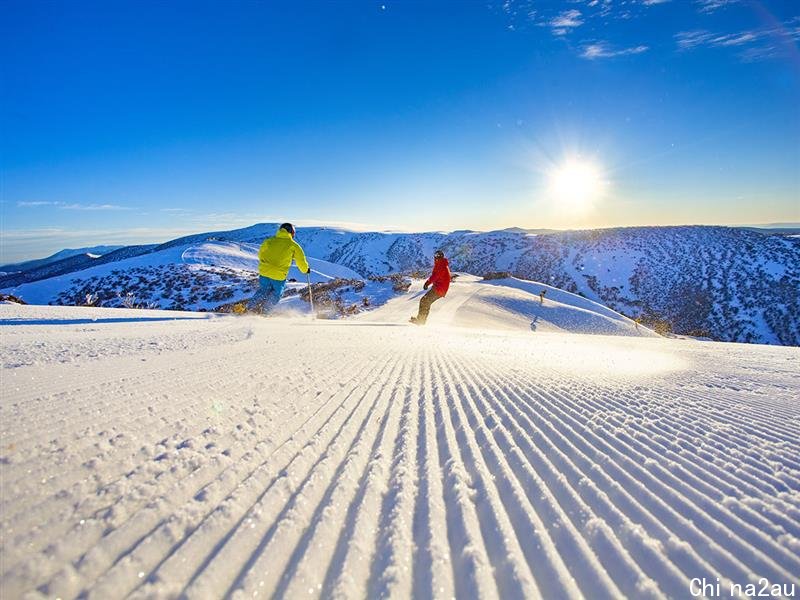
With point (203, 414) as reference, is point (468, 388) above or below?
below

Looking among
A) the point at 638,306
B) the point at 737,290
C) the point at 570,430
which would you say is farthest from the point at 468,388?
the point at 737,290

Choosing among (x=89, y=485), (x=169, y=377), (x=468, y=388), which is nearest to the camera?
(x=89, y=485)

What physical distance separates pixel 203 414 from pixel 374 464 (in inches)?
41.4

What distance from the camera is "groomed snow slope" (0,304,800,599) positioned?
1.13 metres

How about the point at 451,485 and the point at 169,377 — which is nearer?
the point at 451,485

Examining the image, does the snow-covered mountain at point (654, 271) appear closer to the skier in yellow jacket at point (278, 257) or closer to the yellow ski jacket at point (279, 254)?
the skier in yellow jacket at point (278, 257)

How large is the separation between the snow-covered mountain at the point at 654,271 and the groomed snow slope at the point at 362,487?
18.4 m

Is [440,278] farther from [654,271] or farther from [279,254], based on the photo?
[654,271]

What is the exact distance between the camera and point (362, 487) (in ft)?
5.43

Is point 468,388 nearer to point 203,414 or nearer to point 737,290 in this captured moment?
point 203,414

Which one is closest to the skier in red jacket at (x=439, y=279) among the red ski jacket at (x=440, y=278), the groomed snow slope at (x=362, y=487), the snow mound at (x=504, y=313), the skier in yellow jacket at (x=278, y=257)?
the red ski jacket at (x=440, y=278)

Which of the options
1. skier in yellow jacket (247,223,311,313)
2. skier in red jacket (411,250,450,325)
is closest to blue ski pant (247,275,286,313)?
skier in yellow jacket (247,223,311,313)

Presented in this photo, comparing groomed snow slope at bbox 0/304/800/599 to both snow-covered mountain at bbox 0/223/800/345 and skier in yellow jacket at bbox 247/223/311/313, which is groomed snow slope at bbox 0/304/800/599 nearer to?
skier in yellow jacket at bbox 247/223/311/313

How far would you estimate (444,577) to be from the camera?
3.83ft
